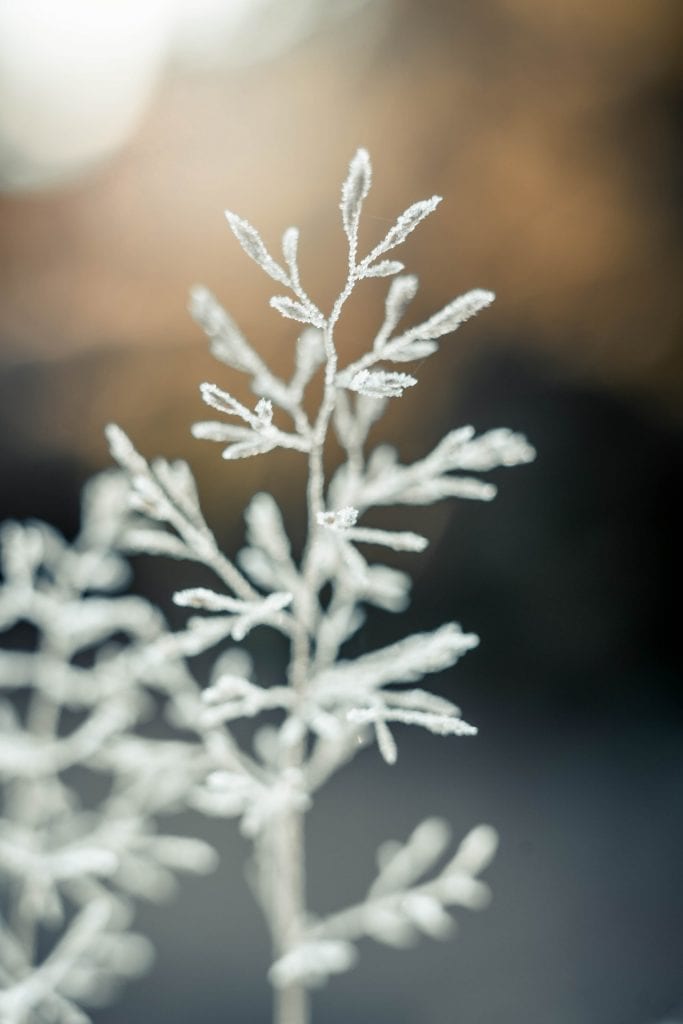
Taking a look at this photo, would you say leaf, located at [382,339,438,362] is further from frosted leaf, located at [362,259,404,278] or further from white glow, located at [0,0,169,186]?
white glow, located at [0,0,169,186]

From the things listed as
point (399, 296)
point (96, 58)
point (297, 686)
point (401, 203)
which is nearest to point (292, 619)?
point (297, 686)

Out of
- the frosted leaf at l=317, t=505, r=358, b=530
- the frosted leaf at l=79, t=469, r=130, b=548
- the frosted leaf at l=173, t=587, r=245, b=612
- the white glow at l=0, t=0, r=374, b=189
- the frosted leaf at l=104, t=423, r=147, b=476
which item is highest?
the white glow at l=0, t=0, r=374, b=189

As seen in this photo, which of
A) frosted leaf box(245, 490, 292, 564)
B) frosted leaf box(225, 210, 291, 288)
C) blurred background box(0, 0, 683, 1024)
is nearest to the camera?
frosted leaf box(225, 210, 291, 288)

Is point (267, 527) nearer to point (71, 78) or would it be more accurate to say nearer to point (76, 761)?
point (76, 761)

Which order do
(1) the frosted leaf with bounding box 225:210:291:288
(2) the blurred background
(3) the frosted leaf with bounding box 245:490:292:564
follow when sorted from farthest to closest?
(2) the blurred background < (3) the frosted leaf with bounding box 245:490:292:564 < (1) the frosted leaf with bounding box 225:210:291:288

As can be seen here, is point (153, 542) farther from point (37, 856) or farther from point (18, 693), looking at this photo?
point (18, 693)

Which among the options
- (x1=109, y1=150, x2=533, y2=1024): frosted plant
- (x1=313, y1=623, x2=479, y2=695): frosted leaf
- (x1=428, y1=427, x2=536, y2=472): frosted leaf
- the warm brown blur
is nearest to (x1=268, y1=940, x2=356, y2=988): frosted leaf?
(x1=109, y1=150, x2=533, y2=1024): frosted plant
